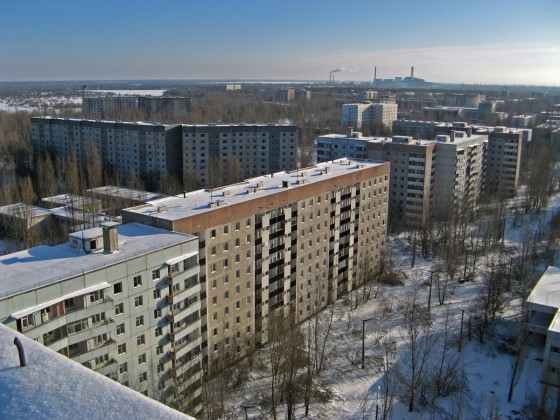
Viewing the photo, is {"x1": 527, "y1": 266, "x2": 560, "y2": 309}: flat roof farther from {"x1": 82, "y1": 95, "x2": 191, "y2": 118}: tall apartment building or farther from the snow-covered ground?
{"x1": 82, "y1": 95, "x2": 191, "y2": 118}: tall apartment building

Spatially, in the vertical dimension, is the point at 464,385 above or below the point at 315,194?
below

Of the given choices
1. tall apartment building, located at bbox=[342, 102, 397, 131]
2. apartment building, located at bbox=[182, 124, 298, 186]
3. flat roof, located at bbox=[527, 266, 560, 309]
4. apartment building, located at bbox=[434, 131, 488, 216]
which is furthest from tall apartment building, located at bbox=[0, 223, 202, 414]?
tall apartment building, located at bbox=[342, 102, 397, 131]

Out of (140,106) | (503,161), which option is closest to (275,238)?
(503,161)

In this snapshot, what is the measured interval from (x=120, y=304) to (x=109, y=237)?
1.45 metres

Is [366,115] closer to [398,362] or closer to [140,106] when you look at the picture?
[140,106]

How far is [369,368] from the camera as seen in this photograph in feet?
52.8

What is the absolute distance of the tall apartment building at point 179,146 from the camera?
39.1 m

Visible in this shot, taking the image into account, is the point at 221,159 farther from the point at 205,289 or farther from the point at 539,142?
the point at 539,142

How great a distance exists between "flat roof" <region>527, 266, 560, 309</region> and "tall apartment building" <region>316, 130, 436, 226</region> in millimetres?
10052

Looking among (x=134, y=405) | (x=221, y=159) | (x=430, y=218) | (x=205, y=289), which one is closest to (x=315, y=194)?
(x=205, y=289)

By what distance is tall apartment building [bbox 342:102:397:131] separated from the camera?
67062mm

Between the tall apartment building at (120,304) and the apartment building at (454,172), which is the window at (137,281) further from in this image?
the apartment building at (454,172)

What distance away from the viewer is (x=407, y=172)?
100 feet

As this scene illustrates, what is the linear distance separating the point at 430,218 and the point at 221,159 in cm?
1760
